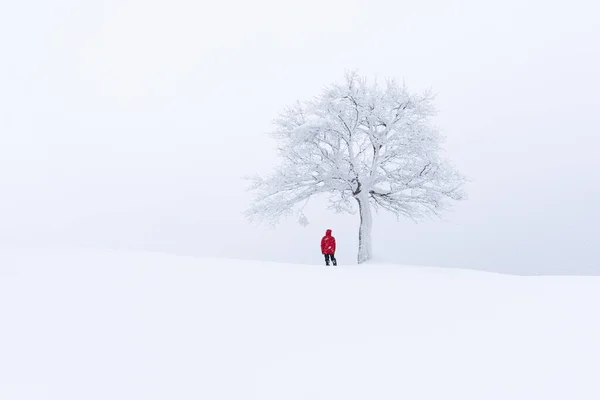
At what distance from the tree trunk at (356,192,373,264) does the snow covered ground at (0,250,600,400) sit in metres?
11.2

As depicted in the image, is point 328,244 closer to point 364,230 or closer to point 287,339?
point 364,230

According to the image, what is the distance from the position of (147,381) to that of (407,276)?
8.73m

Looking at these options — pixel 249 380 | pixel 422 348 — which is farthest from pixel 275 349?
pixel 422 348

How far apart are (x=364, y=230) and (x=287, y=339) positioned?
15.9 m

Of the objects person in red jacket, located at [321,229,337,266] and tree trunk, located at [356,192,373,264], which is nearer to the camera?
person in red jacket, located at [321,229,337,266]

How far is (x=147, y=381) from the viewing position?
16.4 ft

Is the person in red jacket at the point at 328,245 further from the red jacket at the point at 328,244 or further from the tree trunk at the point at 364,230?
the tree trunk at the point at 364,230

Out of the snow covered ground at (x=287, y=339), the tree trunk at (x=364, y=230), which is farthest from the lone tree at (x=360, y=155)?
the snow covered ground at (x=287, y=339)

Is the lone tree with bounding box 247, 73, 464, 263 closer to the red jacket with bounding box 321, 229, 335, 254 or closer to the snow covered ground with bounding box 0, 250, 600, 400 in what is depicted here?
the red jacket with bounding box 321, 229, 335, 254

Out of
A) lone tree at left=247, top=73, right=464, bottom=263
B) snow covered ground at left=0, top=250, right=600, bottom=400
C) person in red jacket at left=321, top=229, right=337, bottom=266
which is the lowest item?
snow covered ground at left=0, top=250, right=600, bottom=400

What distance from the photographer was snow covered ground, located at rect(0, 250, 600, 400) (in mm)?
4930

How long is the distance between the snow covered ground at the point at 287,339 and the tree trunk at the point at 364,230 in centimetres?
1125

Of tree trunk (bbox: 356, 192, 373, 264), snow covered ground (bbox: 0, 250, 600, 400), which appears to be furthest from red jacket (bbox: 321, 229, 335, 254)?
snow covered ground (bbox: 0, 250, 600, 400)

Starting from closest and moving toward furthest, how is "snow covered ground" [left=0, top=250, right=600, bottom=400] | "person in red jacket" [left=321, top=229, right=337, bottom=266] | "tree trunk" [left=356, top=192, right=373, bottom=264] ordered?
1. "snow covered ground" [left=0, top=250, right=600, bottom=400]
2. "person in red jacket" [left=321, top=229, right=337, bottom=266]
3. "tree trunk" [left=356, top=192, right=373, bottom=264]
